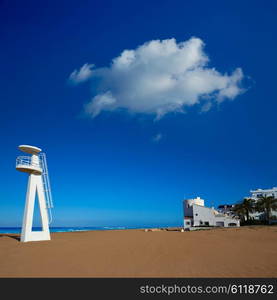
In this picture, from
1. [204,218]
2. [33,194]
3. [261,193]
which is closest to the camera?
[33,194]

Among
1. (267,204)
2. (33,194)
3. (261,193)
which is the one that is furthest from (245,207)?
(33,194)

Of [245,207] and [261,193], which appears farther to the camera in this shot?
[261,193]

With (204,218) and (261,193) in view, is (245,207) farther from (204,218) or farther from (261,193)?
(261,193)

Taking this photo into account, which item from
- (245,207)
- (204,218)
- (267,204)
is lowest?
(204,218)

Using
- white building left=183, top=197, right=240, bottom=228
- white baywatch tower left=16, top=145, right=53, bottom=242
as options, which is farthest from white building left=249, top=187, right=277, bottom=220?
white baywatch tower left=16, top=145, right=53, bottom=242

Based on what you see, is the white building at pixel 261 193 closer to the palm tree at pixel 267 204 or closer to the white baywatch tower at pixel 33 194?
the palm tree at pixel 267 204

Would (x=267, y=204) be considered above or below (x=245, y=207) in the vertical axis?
above

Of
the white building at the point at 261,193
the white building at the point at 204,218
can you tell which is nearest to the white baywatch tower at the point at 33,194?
the white building at the point at 204,218

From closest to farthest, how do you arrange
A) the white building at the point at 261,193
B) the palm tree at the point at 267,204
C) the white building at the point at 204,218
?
A: the white building at the point at 204,218, the palm tree at the point at 267,204, the white building at the point at 261,193

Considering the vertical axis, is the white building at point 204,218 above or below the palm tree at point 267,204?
below

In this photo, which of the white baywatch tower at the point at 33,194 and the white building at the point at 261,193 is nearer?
the white baywatch tower at the point at 33,194

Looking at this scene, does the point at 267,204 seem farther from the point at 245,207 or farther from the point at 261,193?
the point at 261,193

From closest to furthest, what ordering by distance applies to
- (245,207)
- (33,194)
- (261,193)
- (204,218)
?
(33,194), (204,218), (245,207), (261,193)
